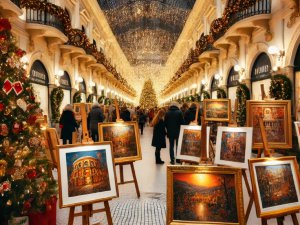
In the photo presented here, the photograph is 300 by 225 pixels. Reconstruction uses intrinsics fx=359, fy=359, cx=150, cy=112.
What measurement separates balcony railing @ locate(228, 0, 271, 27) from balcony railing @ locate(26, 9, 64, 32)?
7.84m

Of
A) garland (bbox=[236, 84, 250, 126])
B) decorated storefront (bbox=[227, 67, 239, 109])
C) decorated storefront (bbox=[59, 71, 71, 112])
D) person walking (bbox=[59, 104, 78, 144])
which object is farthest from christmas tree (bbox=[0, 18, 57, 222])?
decorated storefront (bbox=[59, 71, 71, 112])

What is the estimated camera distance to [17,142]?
4051mm

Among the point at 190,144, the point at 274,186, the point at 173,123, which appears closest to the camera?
the point at 274,186

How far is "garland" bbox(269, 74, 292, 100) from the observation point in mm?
10945

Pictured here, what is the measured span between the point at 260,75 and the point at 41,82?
9.53 metres

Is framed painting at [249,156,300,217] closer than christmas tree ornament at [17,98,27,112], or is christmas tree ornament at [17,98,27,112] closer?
framed painting at [249,156,300,217]

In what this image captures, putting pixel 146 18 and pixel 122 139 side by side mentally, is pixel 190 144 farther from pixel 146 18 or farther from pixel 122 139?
pixel 146 18

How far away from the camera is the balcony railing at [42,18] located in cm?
1460

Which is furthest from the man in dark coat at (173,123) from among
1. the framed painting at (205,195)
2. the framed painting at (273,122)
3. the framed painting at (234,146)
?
the framed painting at (205,195)

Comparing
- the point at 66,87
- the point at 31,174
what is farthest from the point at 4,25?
the point at 66,87

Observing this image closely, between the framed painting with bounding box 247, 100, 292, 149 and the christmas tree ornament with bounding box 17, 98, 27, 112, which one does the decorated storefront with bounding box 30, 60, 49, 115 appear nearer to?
the framed painting with bounding box 247, 100, 292, 149

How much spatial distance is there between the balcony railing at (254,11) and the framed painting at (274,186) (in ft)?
35.0

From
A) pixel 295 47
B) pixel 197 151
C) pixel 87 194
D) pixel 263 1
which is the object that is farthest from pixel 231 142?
pixel 263 1

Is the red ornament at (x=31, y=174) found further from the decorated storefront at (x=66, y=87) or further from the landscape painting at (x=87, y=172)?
the decorated storefront at (x=66, y=87)
